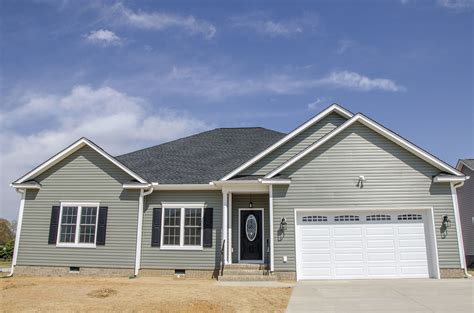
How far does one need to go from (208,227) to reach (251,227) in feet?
5.74

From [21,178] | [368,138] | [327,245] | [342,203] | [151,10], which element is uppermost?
[151,10]

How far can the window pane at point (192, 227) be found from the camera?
48.6 feet

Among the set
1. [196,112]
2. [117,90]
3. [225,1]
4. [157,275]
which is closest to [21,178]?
[117,90]

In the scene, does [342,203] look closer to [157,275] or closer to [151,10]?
[157,275]

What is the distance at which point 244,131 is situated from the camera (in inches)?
835

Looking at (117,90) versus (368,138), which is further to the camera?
(117,90)

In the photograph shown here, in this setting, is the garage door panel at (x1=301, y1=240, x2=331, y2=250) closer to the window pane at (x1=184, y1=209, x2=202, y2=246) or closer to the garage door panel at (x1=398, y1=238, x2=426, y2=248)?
the garage door panel at (x1=398, y1=238, x2=426, y2=248)

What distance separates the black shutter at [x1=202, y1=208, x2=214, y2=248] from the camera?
14.6 meters

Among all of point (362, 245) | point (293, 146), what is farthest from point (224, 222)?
point (362, 245)

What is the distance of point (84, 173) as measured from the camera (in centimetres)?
1531

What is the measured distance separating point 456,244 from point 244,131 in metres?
11.7

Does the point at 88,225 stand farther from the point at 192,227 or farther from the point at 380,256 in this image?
the point at 380,256

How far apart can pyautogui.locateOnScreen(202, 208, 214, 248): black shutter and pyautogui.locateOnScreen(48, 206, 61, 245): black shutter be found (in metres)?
5.79

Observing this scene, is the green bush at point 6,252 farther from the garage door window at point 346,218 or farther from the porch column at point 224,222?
the garage door window at point 346,218
